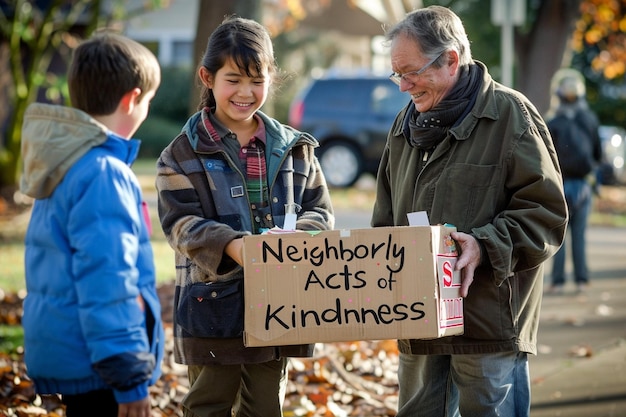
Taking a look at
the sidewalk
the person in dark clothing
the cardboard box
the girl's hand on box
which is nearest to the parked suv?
the sidewalk

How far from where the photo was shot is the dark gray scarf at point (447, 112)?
13.1ft

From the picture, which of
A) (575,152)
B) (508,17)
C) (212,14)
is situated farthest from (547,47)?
(212,14)

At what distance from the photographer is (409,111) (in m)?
4.25

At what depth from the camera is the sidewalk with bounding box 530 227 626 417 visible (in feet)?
20.3

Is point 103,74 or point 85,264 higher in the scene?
point 103,74

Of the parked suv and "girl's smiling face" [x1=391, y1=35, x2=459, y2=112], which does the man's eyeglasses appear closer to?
"girl's smiling face" [x1=391, y1=35, x2=459, y2=112]

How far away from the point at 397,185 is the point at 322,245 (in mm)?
777

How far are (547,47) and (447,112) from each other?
13898 mm

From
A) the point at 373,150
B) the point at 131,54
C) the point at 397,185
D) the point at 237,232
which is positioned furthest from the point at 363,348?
the point at 373,150

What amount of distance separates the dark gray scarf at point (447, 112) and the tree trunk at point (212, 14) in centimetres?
557

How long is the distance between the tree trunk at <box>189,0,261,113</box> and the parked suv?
10.4 metres

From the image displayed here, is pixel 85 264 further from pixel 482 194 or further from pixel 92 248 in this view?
pixel 482 194

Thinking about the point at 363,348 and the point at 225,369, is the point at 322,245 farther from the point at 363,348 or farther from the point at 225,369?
the point at 363,348

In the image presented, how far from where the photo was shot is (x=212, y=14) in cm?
988
